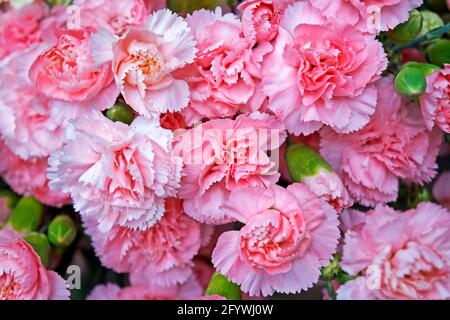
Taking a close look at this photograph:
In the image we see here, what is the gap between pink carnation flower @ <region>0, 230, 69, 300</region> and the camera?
0.81 meters

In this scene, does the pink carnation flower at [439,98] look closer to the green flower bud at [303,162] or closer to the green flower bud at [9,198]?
the green flower bud at [303,162]

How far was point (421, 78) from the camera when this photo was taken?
77 centimetres

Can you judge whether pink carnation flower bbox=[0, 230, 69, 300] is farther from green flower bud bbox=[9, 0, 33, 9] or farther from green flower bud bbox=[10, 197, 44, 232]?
green flower bud bbox=[9, 0, 33, 9]

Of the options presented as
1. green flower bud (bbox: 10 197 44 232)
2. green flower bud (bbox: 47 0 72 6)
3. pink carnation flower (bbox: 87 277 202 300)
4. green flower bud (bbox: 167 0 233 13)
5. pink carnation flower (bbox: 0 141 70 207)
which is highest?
green flower bud (bbox: 167 0 233 13)

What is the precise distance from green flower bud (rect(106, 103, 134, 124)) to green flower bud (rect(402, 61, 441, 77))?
1.14ft

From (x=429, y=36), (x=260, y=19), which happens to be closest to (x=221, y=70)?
(x=260, y=19)

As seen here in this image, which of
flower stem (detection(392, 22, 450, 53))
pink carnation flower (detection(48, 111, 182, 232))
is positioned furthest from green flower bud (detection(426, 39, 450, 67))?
pink carnation flower (detection(48, 111, 182, 232))

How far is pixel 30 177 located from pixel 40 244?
0.11 metres

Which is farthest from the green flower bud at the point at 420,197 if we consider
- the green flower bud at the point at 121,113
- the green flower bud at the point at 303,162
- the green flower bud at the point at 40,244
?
the green flower bud at the point at 40,244

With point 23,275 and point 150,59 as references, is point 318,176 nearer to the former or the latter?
point 150,59

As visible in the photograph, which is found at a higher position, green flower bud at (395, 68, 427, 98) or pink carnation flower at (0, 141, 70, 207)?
green flower bud at (395, 68, 427, 98)

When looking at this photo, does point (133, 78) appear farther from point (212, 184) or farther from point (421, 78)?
point (421, 78)

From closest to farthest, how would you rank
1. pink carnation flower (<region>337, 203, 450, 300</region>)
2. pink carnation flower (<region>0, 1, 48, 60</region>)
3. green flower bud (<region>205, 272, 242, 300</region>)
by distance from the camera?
pink carnation flower (<region>337, 203, 450, 300</region>)
green flower bud (<region>205, 272, 242, 300</region>)
pink carnation flower (<region>0, 1, 48, 60</region>)
